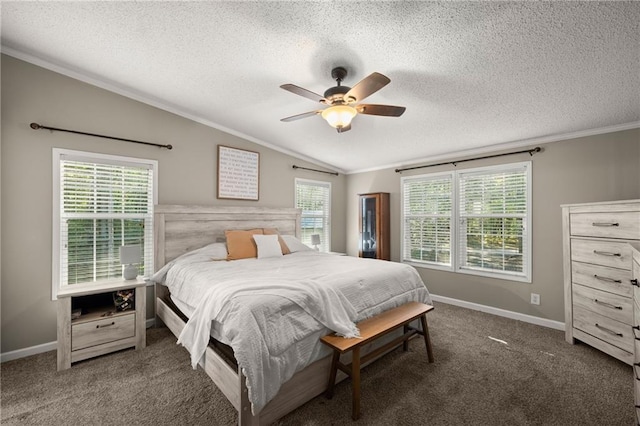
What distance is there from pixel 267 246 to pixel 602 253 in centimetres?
342

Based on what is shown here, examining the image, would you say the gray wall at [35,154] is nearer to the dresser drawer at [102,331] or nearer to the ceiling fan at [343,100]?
the dresser drawer at [102,331]

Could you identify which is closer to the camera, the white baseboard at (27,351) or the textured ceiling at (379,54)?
the textured ceiling at (379,54)

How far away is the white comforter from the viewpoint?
1.61 m

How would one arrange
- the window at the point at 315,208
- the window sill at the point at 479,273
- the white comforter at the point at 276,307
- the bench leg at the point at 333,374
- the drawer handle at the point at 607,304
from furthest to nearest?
the window at the point at 315,208 < the window sill at the point at 479,273 < the drawer handle at the point at 607,304 < the bench leg at the point at 333,374 < the white comforter at the point at 276,307

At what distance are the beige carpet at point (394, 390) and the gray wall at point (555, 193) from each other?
80 cm

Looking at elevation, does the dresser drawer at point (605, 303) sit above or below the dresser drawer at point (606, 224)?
below

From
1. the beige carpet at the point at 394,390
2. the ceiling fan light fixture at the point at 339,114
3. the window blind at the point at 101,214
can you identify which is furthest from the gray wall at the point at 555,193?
the window blind at the point at 101,214

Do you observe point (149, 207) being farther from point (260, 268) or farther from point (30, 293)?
point (260, 268)

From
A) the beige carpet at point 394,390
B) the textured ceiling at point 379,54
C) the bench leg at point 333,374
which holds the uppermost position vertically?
the textured ceiling at point 379,54

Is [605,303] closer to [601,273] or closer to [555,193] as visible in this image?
[601,273]

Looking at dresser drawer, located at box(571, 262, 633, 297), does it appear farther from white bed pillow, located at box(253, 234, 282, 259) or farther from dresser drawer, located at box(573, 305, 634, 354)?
white bed pillow, located at box(253, 234, 282, 259)

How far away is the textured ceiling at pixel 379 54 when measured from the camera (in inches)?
69.3

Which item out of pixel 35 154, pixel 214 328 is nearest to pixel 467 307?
pixel 214 328

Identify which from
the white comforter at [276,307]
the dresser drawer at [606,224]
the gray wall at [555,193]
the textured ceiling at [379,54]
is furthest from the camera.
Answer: the gray wall at [555,193]
